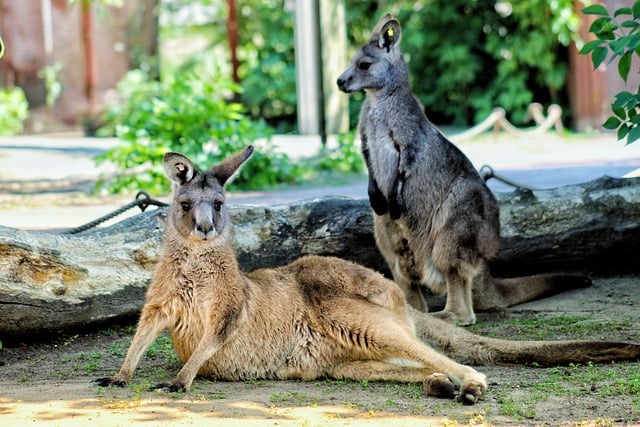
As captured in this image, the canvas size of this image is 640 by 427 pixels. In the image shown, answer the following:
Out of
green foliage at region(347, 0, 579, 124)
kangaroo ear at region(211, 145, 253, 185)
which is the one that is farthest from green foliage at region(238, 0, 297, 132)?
kangaroo ear at region(211, 145, 253, 185)

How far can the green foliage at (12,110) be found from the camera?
1839 cm

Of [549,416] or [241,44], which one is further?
[241,44]

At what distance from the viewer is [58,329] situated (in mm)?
6195

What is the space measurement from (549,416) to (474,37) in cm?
1731

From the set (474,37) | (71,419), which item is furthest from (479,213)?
(474,37)

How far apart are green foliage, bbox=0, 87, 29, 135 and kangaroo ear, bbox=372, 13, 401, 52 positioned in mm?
12423

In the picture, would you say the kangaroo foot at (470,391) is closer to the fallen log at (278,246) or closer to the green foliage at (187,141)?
the fallen log at (278,246)

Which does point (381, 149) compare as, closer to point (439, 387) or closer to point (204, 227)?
point (204, 227)

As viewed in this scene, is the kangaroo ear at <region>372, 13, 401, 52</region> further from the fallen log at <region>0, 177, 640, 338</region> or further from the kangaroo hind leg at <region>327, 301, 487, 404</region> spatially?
the kangaroo hind leg at <region>327, 301, 487, 404</region>

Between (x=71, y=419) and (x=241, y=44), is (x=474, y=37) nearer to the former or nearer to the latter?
(x=241, y=44)

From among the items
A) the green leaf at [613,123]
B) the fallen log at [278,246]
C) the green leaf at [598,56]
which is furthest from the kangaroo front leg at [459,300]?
the green leaf at [598,56]

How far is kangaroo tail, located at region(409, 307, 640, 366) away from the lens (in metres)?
5.29

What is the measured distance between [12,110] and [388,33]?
41.4 feet

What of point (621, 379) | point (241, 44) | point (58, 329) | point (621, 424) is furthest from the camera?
point (241, 44)
